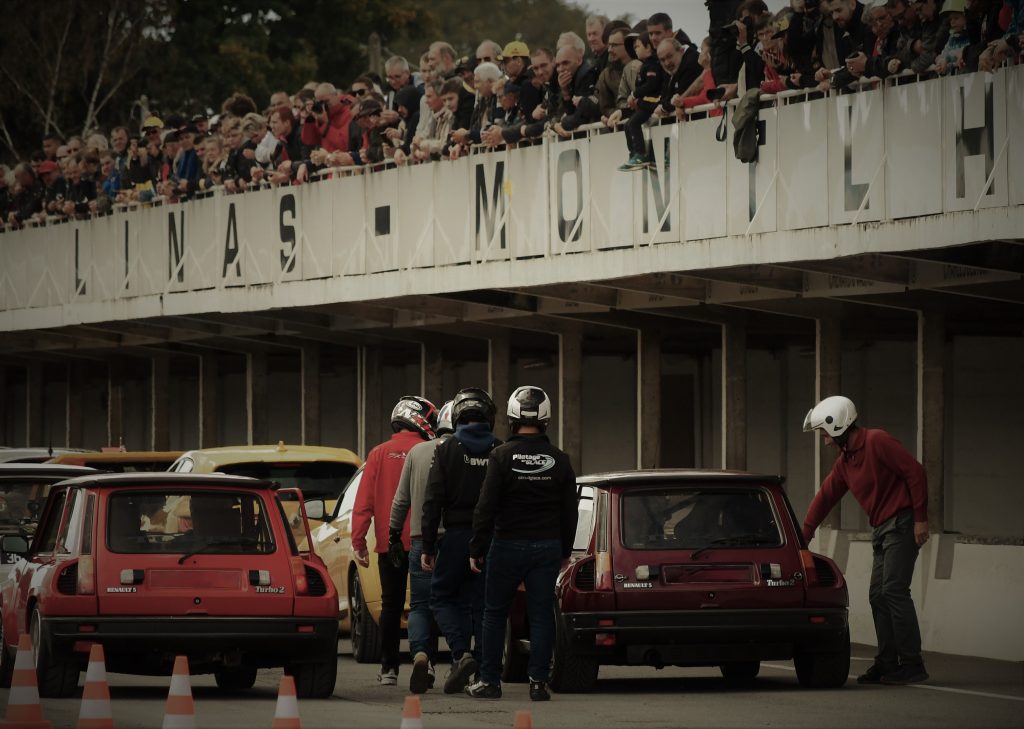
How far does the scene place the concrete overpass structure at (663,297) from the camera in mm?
17797

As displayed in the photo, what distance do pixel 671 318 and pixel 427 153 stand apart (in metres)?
3.65

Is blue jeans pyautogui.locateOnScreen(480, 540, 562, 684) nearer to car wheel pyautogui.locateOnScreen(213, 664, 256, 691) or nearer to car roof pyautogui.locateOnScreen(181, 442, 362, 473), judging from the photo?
car wheel pyautogui.locateOnScreen(213, 664, 256, 691)

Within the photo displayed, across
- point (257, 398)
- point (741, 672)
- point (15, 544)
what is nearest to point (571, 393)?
point (257, 398)

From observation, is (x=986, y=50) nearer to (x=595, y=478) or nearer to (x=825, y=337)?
(x=595, y=478)

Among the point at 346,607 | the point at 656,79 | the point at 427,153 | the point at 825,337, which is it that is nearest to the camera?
the point at 346,607

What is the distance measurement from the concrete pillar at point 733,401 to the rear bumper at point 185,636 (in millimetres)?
11777

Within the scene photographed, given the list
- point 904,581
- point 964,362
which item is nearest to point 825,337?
point 964,362

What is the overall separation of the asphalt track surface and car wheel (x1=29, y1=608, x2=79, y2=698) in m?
0.23

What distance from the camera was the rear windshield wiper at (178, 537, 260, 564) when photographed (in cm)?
1333

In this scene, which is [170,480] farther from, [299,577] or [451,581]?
[451,581]

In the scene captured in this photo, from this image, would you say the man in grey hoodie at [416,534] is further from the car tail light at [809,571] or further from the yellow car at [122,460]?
the yellow car at [122,460]

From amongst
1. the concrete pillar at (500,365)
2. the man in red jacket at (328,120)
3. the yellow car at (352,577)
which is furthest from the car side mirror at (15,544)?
the concrete pillar at (500,365)

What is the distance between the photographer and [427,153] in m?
24.9

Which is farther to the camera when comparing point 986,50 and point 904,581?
point 986,50
